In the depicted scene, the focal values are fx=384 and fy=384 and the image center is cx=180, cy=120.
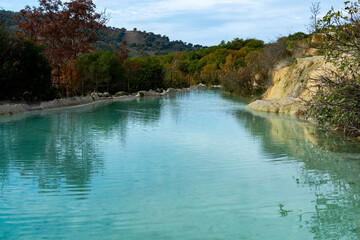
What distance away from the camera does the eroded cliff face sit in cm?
1503

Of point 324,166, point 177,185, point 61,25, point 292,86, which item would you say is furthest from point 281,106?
point 61,25

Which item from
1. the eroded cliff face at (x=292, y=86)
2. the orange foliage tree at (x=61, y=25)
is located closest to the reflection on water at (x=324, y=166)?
the eroded cliff face at (x=292, y=86)

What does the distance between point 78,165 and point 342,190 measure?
161 inches

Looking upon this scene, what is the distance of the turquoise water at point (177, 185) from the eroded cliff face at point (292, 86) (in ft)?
17.1

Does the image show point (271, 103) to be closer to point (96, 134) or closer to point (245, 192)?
point (96, 134)

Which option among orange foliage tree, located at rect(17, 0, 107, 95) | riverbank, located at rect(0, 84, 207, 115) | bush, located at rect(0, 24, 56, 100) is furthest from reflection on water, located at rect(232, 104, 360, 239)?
orange foliage tree, located at rect(17, 0, 107, 95)

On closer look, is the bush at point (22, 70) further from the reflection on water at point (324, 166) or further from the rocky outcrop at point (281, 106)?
the rocky outcrop at point (281, 106)

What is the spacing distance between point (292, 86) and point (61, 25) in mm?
15865

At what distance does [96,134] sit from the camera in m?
9.69

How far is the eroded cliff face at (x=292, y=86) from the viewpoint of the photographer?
15.0 meters

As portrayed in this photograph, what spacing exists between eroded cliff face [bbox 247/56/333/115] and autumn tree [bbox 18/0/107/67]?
13580 millimetres

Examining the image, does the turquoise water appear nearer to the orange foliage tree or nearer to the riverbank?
the riverbank

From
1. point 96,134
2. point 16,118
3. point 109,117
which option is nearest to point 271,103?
point 109,117

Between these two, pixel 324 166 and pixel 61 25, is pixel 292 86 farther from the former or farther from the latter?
pixel 61 25
